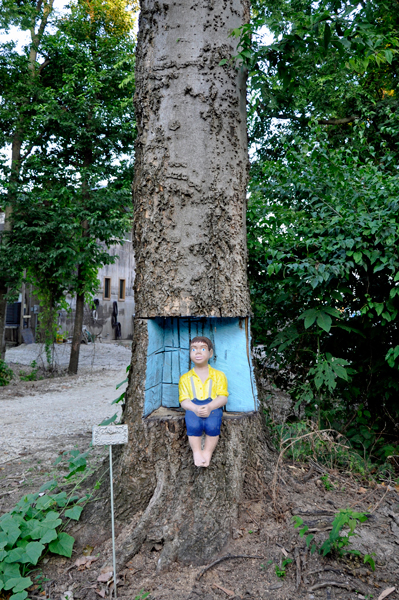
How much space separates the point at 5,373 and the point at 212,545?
871 cm

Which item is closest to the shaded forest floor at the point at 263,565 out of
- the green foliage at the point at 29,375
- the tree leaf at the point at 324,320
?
the tree leaf at the point at 324,320

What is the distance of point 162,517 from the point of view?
2.49 m

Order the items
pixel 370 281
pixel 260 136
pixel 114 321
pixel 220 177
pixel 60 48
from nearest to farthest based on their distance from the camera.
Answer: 1. pixel 220 177
2. pixel 370 281
3. pixel 260 136
4. pixel 60 48
5. pixel 114 321

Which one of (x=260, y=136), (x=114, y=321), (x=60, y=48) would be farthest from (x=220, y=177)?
(x=114, y=321)

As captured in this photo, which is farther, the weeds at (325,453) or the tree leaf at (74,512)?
the weeds at (325,453)

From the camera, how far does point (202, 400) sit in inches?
100

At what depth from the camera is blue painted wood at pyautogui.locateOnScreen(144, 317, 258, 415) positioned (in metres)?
2.88

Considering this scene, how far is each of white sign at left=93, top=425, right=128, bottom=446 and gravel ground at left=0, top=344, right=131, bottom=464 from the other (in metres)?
2.86

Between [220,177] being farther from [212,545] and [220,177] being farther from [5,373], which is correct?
[5,373]

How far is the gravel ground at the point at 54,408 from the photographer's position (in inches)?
215

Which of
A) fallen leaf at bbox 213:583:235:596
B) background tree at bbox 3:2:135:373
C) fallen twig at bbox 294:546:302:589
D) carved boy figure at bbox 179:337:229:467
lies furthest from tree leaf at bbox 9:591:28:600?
background tree at bbox 3:2:135:373

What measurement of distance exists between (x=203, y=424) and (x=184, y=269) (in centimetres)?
89

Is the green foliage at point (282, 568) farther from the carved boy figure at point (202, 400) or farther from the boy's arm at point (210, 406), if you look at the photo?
the boy's arm at point (210, 406)

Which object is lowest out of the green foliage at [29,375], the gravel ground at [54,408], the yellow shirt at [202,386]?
the gravel ground at [54,408]
